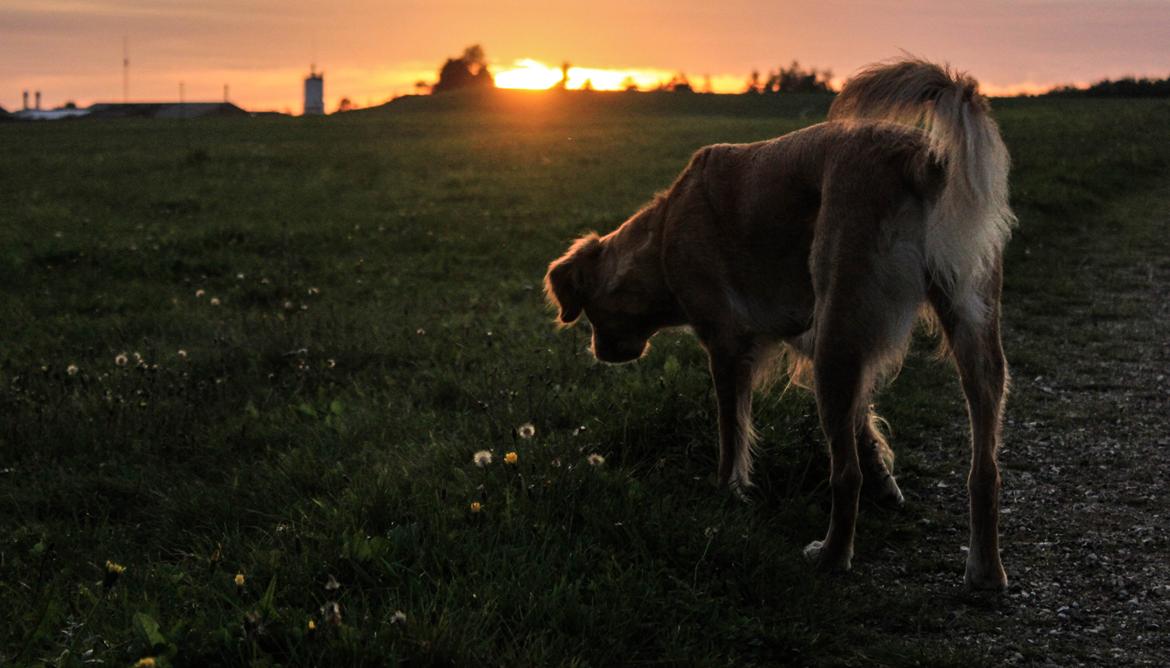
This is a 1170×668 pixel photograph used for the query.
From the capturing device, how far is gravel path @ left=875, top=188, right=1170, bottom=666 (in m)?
Result: 3.54

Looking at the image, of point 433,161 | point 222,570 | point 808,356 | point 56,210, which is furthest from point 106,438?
point 433,161

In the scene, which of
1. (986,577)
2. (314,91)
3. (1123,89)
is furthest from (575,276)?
(314,91)

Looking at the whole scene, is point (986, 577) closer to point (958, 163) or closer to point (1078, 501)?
point (1078, 501)

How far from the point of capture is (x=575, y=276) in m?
5.53

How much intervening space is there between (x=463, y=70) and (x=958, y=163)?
9707cm

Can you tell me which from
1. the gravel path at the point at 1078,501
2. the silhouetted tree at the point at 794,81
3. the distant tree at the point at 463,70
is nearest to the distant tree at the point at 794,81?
the silhouetted tree at the point at 794,81

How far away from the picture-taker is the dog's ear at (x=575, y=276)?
553 cm

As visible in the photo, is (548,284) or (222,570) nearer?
(222,570)

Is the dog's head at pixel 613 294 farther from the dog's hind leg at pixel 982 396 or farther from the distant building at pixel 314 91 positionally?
the distant building at pixel 314 91

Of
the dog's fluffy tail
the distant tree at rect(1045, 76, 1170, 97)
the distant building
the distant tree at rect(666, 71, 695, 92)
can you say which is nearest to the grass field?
the dog's fluffy tail

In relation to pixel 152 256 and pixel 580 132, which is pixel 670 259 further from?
pixel 580 132

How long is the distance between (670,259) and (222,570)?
2.36 m

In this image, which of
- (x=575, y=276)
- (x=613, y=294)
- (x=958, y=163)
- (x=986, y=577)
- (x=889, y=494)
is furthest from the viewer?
(x=575, y=276)

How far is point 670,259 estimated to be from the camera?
4809mm
